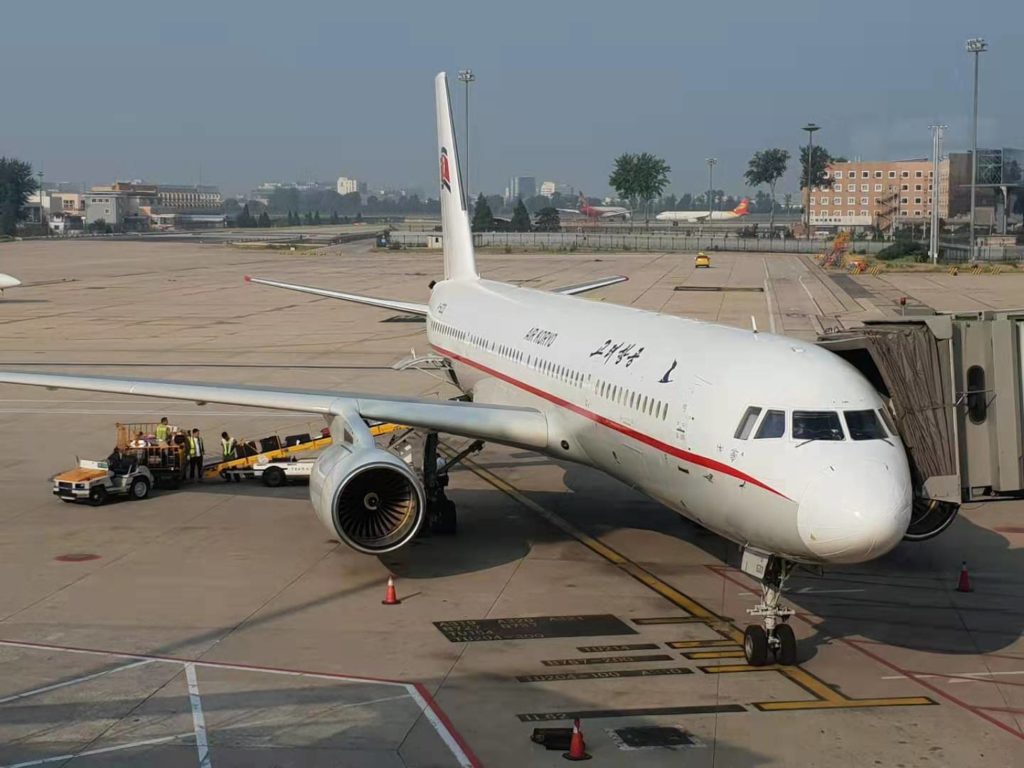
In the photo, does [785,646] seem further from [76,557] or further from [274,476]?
[274,476]

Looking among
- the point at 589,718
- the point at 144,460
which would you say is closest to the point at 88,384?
the point at 144,460

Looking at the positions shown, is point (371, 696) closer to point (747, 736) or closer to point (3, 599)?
point (747, 736)

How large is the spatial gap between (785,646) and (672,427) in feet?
12.5

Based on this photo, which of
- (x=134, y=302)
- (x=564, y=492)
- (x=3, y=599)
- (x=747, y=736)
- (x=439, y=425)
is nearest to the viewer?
(x=747, y=736)

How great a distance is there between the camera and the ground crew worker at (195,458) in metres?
30.8

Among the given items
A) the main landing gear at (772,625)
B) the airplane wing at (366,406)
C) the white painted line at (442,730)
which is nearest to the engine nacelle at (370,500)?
the airplane wing at (366,406)

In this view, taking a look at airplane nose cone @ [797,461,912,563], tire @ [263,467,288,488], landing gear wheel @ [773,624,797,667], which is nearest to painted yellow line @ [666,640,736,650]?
landing gear wheel @ [773,624,797,667]

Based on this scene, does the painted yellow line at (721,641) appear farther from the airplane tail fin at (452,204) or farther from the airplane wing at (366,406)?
the airplane tail fin at (452,204)

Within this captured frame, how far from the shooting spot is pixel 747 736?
15258 mm

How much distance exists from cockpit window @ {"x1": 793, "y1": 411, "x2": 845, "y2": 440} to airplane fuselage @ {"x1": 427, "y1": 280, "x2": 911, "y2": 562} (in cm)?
6

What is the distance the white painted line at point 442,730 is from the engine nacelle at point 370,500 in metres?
5.05

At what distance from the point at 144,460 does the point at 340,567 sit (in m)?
8.87

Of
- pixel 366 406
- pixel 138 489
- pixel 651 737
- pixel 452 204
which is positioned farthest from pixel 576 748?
pixel 452 204

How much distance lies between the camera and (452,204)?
39.2 metres
